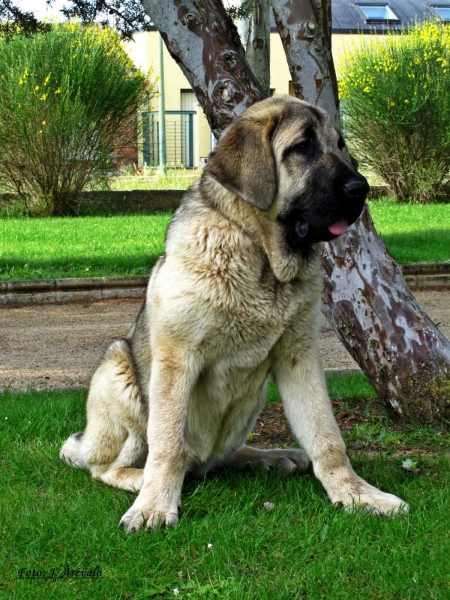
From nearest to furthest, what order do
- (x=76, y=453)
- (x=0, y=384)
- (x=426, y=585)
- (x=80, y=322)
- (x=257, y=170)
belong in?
(x=426, y=585) < (x=257, y=170) < (x=76, y=453) < (x=0, y=384) < (x=80, y=322)

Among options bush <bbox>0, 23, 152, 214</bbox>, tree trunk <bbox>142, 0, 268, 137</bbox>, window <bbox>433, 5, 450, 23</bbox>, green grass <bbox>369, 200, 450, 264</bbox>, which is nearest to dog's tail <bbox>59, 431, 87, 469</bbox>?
tree trunk <bbox>142, 0, 268, 137</bbox>

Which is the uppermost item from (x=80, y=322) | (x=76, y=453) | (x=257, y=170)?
(x=257, y=170)

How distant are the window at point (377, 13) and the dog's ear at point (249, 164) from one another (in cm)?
3377

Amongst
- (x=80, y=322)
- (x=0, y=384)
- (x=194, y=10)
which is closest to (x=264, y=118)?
(x=194, y=10)

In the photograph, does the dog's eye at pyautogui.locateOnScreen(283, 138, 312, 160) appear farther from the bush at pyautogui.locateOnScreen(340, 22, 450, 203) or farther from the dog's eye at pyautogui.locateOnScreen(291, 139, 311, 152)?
the bush at pyautogui.locateOnScreen(340, 22, 450, 203)

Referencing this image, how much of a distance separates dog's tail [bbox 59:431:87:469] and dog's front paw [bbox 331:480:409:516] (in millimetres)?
1316

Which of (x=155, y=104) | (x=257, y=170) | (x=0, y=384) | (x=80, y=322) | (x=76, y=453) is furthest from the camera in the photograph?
(x=155, y=104)

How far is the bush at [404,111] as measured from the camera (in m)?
19.5

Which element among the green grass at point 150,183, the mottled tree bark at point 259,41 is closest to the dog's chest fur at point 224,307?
the mottled tree bark at point 259,41

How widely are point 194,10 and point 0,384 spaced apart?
10.3 feet

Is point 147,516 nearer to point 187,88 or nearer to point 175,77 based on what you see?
point 175,77

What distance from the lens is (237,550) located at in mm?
3102

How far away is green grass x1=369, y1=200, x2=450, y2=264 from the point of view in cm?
1157

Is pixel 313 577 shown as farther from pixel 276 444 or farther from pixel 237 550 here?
pixel 276 444
